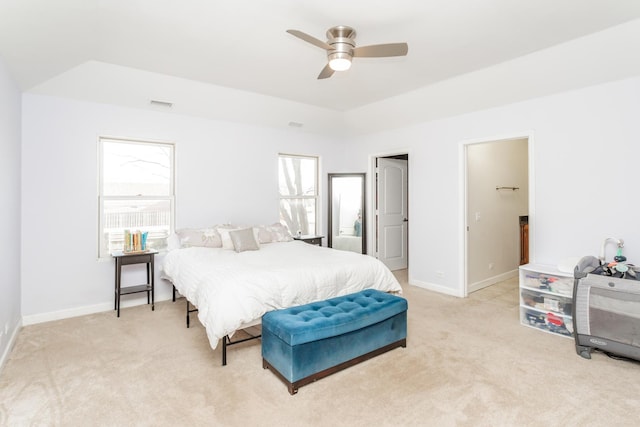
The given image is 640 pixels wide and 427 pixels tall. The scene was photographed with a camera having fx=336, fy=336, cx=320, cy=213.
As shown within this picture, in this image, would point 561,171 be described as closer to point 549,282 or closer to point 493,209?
point 549,282

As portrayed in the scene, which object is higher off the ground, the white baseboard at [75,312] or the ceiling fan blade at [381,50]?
the ceiling fan blade at [381,50]

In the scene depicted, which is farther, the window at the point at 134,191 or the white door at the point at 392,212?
the white door at the point at 392,212

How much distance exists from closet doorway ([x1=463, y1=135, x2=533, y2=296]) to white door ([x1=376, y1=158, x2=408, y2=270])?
5.24 ft

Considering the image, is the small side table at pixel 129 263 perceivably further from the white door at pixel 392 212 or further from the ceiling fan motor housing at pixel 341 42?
the white door at pixel 392 212

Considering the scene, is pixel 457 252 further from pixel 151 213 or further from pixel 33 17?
pixel 33 17

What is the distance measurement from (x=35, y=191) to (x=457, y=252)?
5098 millimetres

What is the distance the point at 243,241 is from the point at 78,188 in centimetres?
197

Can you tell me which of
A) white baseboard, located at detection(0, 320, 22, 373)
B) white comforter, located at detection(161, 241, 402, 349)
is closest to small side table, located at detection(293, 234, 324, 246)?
white comforter, located at detection(161, 241, 402, 349)

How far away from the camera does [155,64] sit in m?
3.47

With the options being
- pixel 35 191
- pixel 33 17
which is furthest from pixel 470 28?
pixel 35 191

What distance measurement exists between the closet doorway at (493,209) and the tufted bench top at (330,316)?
7.44 ft

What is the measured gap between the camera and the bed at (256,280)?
2572 mm

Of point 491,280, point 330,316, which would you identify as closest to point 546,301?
point 491,280

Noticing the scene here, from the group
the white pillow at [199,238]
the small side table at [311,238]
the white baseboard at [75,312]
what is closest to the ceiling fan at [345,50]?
the white pillow at [199,238]
